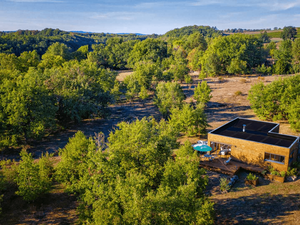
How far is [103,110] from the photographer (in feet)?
126

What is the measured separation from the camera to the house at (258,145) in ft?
71.9

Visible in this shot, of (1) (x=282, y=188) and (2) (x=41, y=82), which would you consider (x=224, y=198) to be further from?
(2) (x=41, y=82)

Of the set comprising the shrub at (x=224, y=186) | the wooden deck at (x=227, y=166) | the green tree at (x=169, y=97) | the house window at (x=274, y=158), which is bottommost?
the shrub at (x=224, y=186)

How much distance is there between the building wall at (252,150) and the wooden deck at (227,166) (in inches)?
27.2

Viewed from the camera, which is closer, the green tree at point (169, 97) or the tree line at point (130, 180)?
the tree line at point (130, 180)

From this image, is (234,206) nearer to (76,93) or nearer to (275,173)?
(275,173)

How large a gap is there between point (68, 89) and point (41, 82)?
382 centimetres

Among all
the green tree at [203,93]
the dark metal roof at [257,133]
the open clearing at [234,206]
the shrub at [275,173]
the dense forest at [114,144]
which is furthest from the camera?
the green tree at [203,93]

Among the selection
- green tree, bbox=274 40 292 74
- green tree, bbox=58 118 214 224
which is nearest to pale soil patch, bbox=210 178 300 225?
green tree, bbox=58 118 214 224

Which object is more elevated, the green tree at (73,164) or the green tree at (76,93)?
the green tree at (76,93)

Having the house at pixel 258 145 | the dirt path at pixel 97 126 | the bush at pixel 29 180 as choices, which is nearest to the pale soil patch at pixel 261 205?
the house at pixel 258 145

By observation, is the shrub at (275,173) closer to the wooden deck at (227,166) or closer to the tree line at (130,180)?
the wooden deck at (227,166)

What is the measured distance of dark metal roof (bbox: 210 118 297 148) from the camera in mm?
23425

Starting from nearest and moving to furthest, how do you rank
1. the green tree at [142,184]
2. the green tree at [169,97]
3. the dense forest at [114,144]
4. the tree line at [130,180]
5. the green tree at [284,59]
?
the green tree at [142,184] < the tree line at [130,180] < the dense forest at [114,144] < the green tree at [169,97] < the green tree at [284,59]
